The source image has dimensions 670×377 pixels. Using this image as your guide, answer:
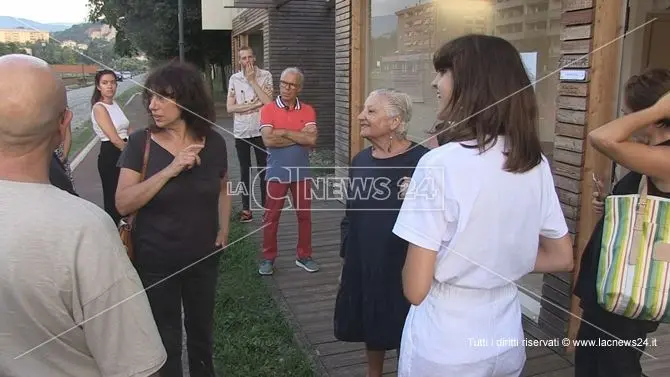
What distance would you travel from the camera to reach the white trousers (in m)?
1.60

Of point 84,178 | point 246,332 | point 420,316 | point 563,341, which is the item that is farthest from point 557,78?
point 84,178

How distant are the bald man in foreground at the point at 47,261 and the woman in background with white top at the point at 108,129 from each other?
154 inches

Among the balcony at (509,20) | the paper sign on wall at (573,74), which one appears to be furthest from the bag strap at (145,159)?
the balcony at (509,20)

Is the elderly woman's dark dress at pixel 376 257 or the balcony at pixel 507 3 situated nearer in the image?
the elderly woman's dark dress at pixel 376 257

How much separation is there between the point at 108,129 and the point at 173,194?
2752 mm

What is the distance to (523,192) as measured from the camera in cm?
160

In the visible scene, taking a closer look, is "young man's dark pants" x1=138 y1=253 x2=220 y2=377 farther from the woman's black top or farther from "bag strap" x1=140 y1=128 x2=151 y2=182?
"bag strap" x1=140 y1=128 x2=151 y2=182

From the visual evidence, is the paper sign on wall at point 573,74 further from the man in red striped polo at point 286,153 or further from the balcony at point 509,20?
the man in red striped polo at point 286,153

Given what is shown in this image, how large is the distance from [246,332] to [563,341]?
6.82 ft

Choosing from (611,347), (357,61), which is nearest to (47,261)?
(611,347)

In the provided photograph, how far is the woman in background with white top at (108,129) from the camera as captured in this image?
16.1 ft

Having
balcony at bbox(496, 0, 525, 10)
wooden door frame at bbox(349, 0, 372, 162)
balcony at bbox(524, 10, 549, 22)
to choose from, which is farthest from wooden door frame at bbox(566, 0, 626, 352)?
wooden door frame at bbox(349, 0, 372, 162)

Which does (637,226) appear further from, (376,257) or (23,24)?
(23,24)

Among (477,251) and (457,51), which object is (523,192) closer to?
(477,251)
